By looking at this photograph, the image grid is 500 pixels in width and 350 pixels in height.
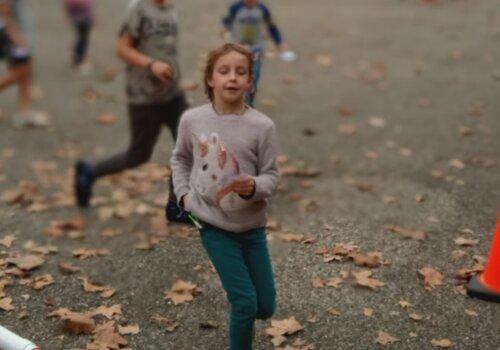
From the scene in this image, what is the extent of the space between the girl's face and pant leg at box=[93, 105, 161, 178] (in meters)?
2.33

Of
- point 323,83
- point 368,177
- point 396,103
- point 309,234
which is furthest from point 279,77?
point 309,234

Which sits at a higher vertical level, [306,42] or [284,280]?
[306,42]

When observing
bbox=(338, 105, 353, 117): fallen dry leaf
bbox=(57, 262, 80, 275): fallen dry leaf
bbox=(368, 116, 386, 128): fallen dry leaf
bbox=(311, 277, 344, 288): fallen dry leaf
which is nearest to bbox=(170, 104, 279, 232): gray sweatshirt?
bbox=(311, 277, 344, 288): fallen dry leaf

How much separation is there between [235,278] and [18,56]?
618 centimetres

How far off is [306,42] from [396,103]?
3813mm

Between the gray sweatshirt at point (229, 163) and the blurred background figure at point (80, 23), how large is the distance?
8326 millimetres

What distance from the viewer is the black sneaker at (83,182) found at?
6281 millimetres

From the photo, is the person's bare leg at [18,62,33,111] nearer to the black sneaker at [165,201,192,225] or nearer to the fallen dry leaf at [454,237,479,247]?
the black sneaker at [165,201,192,225]

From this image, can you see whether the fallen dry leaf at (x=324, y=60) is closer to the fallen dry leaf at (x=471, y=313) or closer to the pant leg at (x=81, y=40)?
the pant leg at (x=81, y=40)

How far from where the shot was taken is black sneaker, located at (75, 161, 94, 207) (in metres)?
6.28

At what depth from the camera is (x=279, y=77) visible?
35.3 feet

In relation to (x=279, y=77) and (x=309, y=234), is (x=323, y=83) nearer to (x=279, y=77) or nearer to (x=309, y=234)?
(x=279, y=77)

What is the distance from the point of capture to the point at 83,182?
638 cm

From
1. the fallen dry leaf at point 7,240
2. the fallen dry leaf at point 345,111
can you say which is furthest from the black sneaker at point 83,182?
the fallen dry leaf at point 345,111
